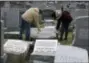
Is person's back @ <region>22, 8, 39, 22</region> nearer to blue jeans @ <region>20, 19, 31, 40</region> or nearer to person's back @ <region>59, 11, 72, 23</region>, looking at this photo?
blue jeans @ <region>20, 19, 31, 40</region>

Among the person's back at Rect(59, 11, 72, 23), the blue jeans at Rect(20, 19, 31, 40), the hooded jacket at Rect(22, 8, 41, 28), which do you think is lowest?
the blue jeans at Rect(20, 19, 31, 40)

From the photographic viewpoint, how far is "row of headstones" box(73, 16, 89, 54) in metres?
3.59

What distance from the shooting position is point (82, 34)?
385 centimetres

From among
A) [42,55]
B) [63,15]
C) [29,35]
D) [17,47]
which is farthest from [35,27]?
[42,55]

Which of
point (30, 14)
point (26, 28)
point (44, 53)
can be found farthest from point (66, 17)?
point (44, 53)

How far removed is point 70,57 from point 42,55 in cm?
26

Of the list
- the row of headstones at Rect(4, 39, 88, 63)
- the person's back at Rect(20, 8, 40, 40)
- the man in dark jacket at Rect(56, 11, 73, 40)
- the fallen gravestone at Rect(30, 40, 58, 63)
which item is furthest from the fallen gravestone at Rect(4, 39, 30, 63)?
the man in dark jacket at Rect(56, 11, 73, 40)

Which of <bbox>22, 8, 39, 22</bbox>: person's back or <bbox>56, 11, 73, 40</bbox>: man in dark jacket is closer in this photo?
<bbox>22, 8, 39, 22</bbox>: person's back

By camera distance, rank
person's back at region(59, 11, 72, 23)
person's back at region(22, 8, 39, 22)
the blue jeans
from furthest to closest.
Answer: person's back at region(59, 11, 72, 23) < the blue jeans < person's back at region(22, 8, 39, 22)

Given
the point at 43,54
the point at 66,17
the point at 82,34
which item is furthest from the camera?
the point at 66,17

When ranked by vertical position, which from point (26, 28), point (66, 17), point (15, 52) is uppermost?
point (15, 52)

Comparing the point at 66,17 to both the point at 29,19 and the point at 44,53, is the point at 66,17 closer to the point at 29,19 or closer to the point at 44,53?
the point at 29,19

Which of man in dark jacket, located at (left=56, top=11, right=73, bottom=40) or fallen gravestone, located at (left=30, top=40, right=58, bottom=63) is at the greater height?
fallen gravestone, located at (left=30, top=40, right=58, bottom=63)

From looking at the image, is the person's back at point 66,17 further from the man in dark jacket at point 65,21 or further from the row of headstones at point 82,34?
the row of headstones at point 82,34
